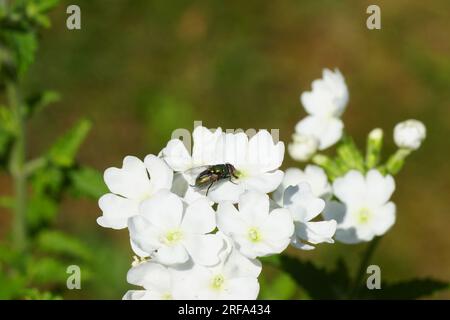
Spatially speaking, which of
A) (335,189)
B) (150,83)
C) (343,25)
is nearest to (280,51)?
(343,25)

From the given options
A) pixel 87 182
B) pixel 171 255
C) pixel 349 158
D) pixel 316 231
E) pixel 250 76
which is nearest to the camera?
pixel 171 255

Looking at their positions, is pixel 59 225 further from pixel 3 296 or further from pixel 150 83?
pixel 3 296

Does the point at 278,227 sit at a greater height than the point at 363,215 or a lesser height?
lesser

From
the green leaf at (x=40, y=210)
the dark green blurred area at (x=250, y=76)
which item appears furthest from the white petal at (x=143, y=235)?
the dark green blurred area at (x=250, y=76)

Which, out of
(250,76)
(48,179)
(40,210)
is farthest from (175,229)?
(250,76)

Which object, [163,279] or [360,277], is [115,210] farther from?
[360,277]
